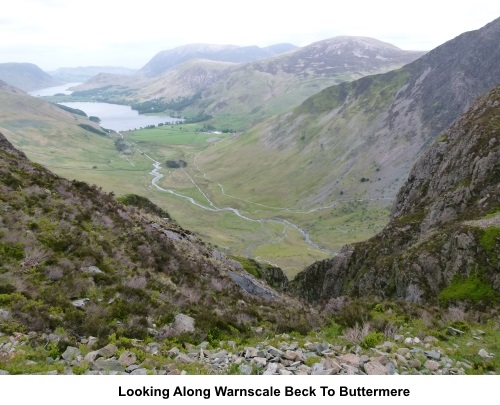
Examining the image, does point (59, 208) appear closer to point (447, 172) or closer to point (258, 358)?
point (258, 358)

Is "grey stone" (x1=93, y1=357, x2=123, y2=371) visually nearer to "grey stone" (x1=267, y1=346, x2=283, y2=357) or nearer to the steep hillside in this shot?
the steep hillside

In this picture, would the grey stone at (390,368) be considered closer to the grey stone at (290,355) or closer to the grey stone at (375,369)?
the grey stone at (375,369)

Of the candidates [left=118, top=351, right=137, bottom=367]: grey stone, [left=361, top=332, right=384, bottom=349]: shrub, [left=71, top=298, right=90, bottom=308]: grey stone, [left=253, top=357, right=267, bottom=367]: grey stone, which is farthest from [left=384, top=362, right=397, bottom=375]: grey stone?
[left=71, top=298, right=90, bottom=308]: grey stone

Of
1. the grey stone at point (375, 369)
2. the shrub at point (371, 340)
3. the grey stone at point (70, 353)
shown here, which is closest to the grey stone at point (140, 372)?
the grey stone at point (70, 353)

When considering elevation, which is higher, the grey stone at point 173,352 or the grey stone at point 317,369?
the grey stone at point 317,369

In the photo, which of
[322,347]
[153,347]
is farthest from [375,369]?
[153,347]
